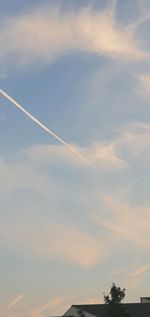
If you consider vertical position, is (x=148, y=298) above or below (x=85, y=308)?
above

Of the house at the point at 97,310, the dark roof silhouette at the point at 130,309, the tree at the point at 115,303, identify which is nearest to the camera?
the tree at the point at 115,303

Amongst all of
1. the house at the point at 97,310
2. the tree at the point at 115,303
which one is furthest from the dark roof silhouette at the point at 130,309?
the tree at the point at 115,303

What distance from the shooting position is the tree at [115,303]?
210 ft

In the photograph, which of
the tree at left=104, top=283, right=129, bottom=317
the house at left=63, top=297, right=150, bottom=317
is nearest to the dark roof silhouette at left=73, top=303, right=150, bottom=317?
the house at left=63, top=297, right=150, bottom=317

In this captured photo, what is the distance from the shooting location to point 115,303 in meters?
64.9

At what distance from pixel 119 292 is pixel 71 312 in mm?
22948

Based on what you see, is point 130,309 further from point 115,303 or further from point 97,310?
point 115,303

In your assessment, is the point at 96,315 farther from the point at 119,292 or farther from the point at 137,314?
the point at 119,292

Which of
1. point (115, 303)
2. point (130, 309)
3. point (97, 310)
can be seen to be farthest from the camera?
point (130, 309)

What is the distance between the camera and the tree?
63938 mm

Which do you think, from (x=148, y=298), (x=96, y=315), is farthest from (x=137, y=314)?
(x=148, y=298)

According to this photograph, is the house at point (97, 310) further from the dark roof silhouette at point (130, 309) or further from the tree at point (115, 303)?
the tree at point (115, 303)

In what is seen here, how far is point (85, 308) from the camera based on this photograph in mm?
86938

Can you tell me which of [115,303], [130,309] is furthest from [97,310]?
[115,303]
